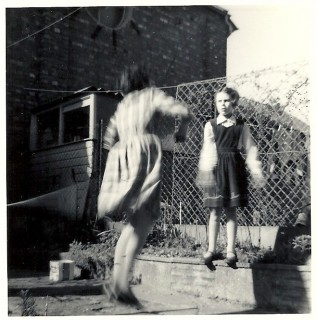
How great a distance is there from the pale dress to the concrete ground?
0.67 m

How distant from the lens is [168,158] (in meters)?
4.33

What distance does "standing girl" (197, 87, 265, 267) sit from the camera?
11.0 feet

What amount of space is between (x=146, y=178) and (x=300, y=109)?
57.9 inches

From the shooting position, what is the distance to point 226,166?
11.1 feet

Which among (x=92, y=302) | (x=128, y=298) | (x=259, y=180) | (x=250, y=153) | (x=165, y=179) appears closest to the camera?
(x=128, y=298)

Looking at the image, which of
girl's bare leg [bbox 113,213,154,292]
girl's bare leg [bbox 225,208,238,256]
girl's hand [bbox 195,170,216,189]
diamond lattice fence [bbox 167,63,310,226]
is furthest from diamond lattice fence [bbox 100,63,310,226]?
girl's bare leg [bbox 113,213,154,292]

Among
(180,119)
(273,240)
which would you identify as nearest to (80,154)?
(180,119)

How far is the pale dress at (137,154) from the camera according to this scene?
10.7ft

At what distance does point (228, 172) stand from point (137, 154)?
73 cm

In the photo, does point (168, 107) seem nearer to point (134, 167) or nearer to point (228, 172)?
point (134, 167)

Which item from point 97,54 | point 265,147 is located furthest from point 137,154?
point 97,54

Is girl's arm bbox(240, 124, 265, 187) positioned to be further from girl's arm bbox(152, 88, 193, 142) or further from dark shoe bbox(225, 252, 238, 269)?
dark shoe bbox(225, 252, 238, 269)

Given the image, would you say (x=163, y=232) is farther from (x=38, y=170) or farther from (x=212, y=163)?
(x=38, y=170)

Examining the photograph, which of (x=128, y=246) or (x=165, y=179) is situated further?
(x=165, y=179)
